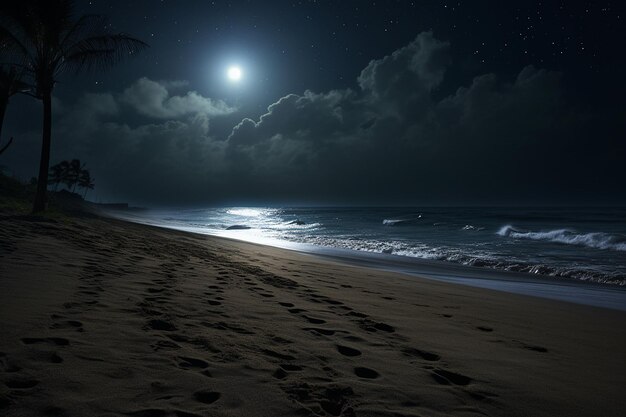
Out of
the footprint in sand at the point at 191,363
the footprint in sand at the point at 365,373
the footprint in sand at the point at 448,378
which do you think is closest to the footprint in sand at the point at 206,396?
→ the footprint in sand at the point at 191,363

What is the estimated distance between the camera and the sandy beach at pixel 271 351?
7.02 feet

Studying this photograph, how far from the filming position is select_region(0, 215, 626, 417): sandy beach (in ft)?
7.02

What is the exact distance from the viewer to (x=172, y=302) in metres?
4.16

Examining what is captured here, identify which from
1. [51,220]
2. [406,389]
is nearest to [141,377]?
[406,389]

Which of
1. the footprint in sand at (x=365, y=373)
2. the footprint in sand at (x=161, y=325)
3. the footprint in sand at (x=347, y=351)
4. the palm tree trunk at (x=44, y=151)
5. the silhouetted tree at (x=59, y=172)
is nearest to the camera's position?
the footprint in sand at (x=365, y=373)

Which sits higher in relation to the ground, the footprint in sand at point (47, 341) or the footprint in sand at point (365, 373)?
the footprint in sand at point (47, 341)

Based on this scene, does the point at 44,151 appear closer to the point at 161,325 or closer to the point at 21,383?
the point at 161,325

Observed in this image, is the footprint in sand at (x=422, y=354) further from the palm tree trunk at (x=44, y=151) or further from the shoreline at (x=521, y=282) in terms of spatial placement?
the palm tree trunk at (x=44, y=151)

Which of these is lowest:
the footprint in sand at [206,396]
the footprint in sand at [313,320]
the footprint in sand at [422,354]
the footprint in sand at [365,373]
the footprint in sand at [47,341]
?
the footprint in sand at [422,354]

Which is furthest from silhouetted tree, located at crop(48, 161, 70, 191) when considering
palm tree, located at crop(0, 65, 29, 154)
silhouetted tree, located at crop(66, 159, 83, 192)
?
palm tree, located at crop(0, 65, 29, 154)

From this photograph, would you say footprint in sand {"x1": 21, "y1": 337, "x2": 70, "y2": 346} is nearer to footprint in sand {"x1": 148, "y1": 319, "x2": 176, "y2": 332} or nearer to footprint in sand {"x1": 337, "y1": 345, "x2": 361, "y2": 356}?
footprint in sand {"x1": 148, "y1": 319, "x2": 176, "y2": 332}

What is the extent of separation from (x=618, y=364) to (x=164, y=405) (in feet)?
14.7

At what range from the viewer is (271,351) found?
296cm

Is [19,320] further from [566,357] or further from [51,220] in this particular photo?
[51,220]
